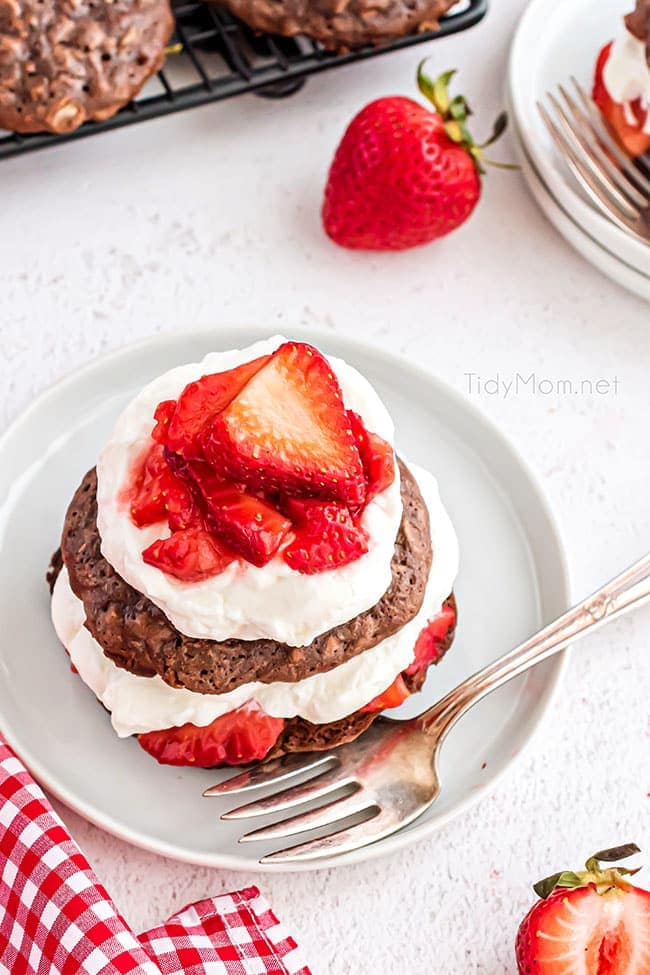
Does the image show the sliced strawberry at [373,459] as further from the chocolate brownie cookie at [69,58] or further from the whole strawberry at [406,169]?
the chocolate brownie cookie at [69,58]

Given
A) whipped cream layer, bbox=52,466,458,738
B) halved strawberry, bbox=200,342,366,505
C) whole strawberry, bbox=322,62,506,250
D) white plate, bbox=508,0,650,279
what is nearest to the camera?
halved strawberry, bbox=200,342,366,505

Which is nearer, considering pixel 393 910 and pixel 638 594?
pixel 393 910

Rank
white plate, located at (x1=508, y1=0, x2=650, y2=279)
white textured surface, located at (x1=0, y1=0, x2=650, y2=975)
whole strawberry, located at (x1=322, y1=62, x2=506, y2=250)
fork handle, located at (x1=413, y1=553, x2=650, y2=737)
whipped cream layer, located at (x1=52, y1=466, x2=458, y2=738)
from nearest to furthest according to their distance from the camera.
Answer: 1. whipped cream layer, located at (x1=52, y1=466, x2=458, y2=738)
2. fork handle, located at (x1=413, y1=553, x2=650, y2=737)
3. white textured surface, located at (x1=0, y1=0, x2=650, y2=975)
4. whole strawberry, located at (x1=322, y1=62, x2=506, y2=250)
5. white plate, located at (x1=508, y1=0, x2=650, y2=279)

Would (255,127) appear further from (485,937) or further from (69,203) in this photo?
(485,937)

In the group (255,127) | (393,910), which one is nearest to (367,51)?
(255,127)

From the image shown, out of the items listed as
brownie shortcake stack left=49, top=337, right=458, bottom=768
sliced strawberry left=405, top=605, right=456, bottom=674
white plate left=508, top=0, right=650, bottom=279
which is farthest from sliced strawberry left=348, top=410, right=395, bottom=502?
white plate left=508, top=0, right=650, bottom=279

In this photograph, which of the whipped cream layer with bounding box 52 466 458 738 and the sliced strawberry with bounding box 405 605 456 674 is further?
the sliced strawberry with bounding box 405 605 456 674

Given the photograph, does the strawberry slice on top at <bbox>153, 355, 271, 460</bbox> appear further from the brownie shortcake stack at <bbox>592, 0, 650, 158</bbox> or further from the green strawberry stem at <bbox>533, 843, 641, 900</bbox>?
the brownie shortcake stack at <bbox>592, 0, 650, 158</bbox>
